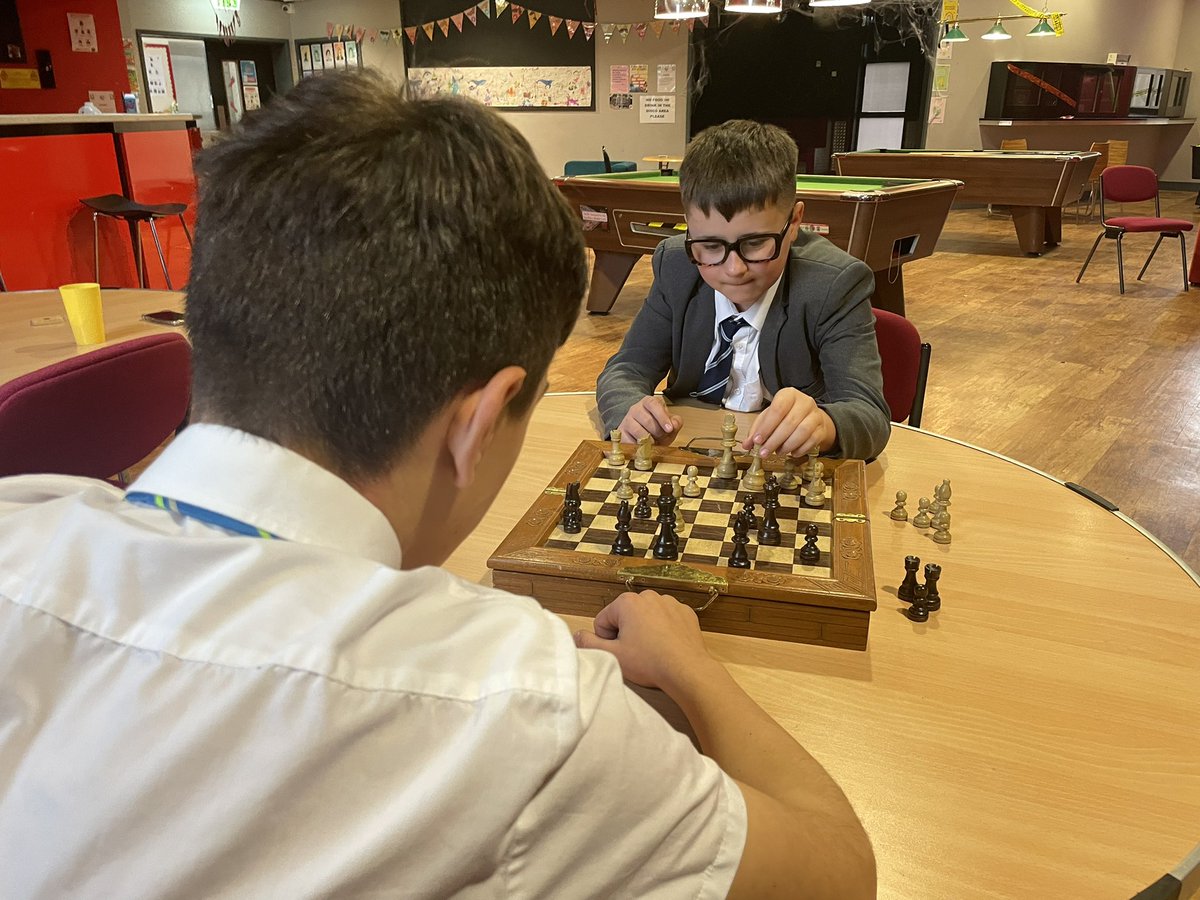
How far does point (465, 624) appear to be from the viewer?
53cm

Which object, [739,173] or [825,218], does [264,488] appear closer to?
[739,173]

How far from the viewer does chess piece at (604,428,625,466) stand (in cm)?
140

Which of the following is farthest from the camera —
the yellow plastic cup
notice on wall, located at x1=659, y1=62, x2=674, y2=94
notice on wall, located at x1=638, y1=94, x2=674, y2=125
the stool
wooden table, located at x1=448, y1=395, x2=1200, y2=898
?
notice on wall, located at x1=638, y1=94, x2=674, y2=125

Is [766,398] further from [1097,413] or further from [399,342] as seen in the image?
[1097,413]

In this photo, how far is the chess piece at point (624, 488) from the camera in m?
1.29

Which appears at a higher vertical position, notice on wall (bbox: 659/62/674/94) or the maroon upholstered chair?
notice on wall (bbox: 659/62/674/94)

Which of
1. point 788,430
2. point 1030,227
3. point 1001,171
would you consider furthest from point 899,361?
point 1030,227

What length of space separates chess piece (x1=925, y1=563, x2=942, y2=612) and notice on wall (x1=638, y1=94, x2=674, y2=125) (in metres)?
9.99

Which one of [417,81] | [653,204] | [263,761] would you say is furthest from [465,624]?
[653,204]

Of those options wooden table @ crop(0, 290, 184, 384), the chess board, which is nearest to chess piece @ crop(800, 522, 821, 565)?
the chess board

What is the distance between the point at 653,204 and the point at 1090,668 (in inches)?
169

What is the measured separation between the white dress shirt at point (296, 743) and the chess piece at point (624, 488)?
2.48 ft

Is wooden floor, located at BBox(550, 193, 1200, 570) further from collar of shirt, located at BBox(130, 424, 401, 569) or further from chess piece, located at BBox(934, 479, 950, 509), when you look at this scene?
collar of shirt, located at BBox(130, 424, 401, 569)

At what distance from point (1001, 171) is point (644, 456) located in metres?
6.84
